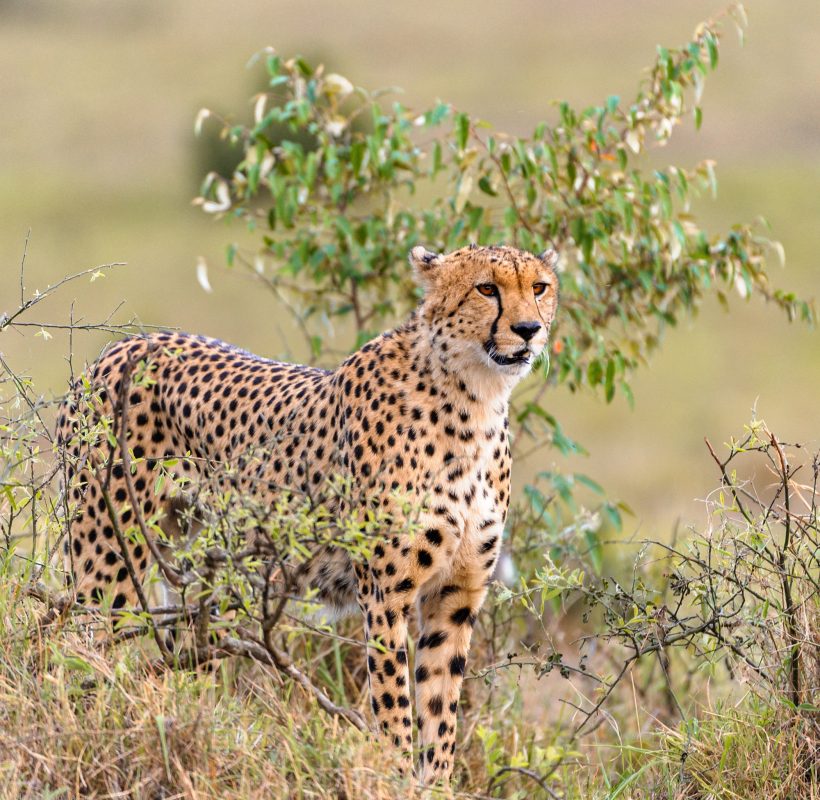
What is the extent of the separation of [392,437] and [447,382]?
19cm

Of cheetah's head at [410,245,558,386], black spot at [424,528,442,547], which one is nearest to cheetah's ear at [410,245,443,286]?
cheetah's head at [410,245,558,386]

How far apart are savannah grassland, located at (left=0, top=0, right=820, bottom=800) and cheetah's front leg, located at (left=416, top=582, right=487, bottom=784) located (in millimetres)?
150

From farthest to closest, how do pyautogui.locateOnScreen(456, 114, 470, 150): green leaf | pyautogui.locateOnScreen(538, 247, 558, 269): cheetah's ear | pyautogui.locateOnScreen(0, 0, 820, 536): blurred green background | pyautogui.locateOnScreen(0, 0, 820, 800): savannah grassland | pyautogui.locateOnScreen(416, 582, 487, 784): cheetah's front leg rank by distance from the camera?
1. pyautogui.locateOnScreen(0, 0, 820, 536): blurred green background
2. pyautogui.locateOnScreen(456, 114, 470, 150): green leaf
3. pyautogui.locateOnScreen(538, 247, 558, 269): cheetah's ear
4. pyautogui.locateOnScreen(416, 582, 487, 784): cheetah's front leg
5. pyautogui.locateOnScreen(0, 0, 820, 800): savannah grassland

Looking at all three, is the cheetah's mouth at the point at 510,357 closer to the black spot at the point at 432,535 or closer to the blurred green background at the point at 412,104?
the black spot at the point at 432,535

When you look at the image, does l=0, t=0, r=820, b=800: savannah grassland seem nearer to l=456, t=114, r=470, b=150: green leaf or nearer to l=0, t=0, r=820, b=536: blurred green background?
l=0, t=0, r=820, b=536: blurred green background

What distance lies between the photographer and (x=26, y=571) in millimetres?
3023

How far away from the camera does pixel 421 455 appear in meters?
3.21

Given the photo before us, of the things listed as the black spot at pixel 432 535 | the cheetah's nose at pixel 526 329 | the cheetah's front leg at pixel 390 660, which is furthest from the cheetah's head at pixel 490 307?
the cheetah's front leg at pixel 390 660

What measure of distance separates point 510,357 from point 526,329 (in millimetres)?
73

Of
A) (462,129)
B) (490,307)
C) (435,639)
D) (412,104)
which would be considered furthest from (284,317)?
(490,307)

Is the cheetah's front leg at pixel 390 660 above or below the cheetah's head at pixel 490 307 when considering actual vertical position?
below

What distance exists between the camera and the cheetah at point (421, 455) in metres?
3.16

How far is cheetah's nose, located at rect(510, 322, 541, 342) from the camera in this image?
3.11 meters

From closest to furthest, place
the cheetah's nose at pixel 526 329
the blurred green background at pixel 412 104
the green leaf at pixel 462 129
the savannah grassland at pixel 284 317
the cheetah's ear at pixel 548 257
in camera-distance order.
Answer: the savannah grassland at pixel 284 317, the cheetah's nose at pixel 526 329, the cheetah's ear at pixel 548 257, the green leaf at pixel 462 129, the blurred green background at pixel 412 104
